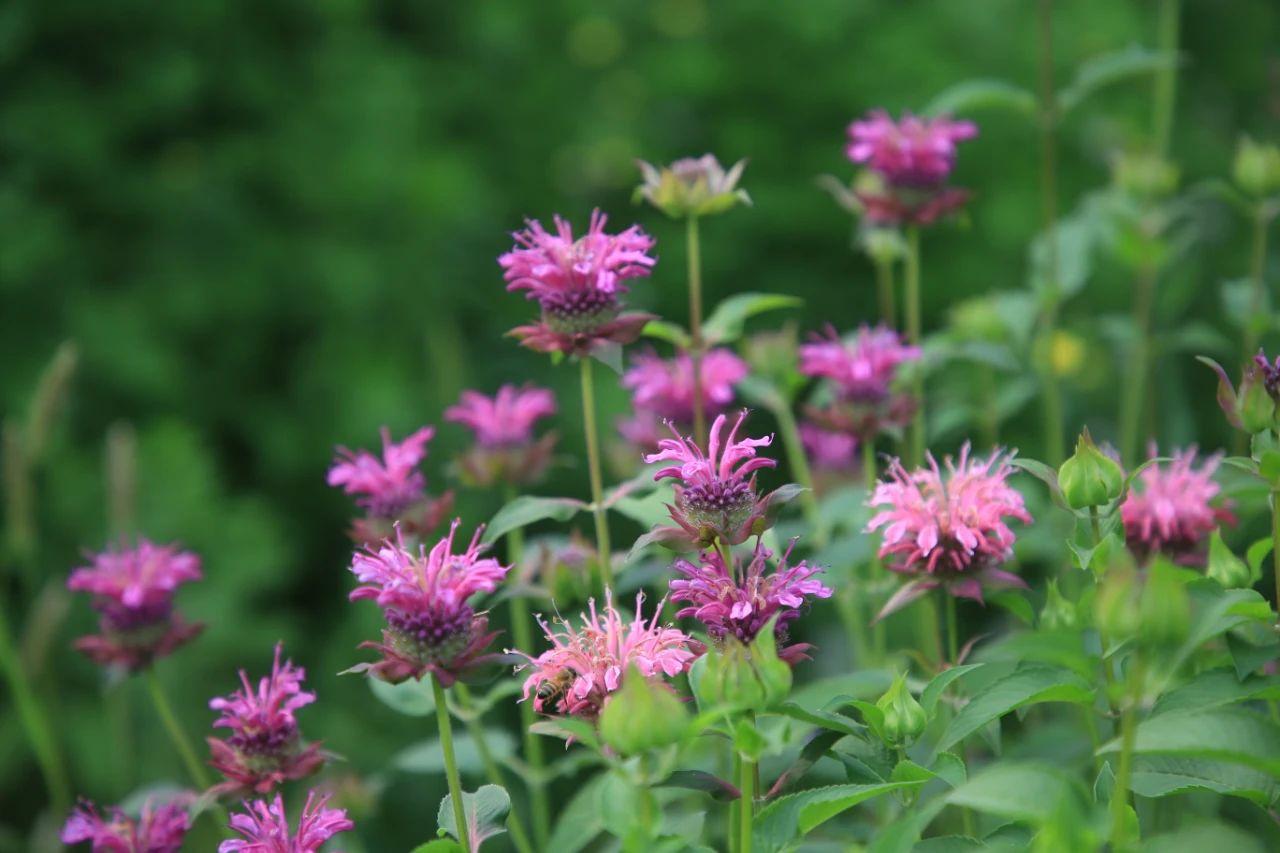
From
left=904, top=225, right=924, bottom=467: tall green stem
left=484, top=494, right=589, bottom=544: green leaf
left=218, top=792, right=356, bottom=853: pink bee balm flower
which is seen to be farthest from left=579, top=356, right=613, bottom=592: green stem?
left=904, top=225, right=924, bottom=467: tall green stem

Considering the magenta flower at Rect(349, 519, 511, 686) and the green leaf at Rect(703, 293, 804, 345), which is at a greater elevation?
the green leaf at Rect(703, 293, 804, 345)

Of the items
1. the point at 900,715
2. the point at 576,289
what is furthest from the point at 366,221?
the point at 900,715

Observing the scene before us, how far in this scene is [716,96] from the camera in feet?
8.14

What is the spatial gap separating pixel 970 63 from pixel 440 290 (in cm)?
111

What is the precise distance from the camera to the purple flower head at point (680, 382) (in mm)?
1058

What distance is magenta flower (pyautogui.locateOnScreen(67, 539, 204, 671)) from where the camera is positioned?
963 mm

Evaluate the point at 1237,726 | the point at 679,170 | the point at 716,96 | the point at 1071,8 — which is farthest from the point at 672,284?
the point at 1237,726

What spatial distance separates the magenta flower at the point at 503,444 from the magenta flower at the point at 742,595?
0.34m

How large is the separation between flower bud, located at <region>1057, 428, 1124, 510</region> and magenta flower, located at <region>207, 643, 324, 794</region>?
1.56ft

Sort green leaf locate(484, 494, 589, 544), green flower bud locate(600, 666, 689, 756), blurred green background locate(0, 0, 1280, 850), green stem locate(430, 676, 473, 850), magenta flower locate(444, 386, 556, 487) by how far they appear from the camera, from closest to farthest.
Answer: green flower bud locate(600, 666, 689, 756) → green stem locate(430, 676, 473, 850) → green leaf locate(484, 494, 589, 544) → magenta flower locate(444, 386, 556, 487) → blurred green background locate(0, 0, 1280, 850)

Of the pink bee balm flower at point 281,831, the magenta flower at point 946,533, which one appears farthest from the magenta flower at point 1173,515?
the pink bee balm flower at point 281,831

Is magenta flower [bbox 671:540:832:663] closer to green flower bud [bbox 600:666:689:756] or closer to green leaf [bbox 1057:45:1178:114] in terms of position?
green flower bud [bbox 600:666:689:756]

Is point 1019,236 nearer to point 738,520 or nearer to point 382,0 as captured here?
point 382,0

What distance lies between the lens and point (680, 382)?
3.55ft
